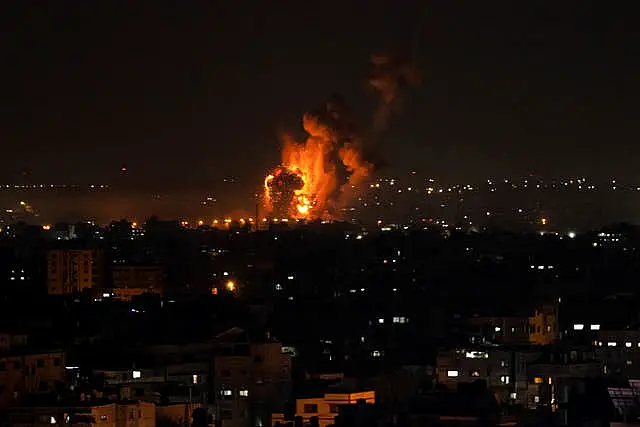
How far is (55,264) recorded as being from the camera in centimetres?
4856

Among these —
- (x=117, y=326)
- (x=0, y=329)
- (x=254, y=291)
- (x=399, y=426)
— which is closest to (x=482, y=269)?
(x=254, y=291)

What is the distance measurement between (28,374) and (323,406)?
3757mm

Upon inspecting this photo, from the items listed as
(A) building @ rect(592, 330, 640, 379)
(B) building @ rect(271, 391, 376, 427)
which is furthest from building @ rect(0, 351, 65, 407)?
(A) building @ rect(592, 330, 640, 379)

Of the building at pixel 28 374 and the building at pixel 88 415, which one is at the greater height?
the building at pixel 28 374

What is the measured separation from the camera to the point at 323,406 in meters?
21.7

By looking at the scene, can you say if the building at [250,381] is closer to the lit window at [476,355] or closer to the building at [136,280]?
the lit window at [476,355]

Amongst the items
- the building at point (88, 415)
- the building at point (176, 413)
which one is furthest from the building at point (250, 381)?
the building at point (88, 415)

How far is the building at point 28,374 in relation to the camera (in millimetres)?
23219

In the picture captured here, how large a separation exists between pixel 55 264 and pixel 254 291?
7.17m

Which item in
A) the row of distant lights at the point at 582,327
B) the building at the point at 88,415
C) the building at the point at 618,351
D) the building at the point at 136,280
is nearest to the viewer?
the building at the point at 88,415

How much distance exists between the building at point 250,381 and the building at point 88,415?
209 centimetres

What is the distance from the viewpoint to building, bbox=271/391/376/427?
21375 mm

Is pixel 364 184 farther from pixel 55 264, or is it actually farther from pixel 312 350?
pixel 312 350

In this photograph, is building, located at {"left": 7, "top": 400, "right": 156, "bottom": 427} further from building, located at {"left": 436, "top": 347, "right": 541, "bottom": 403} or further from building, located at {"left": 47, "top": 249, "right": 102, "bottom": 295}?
building, located at {"left": 47, "top": 249, "right": 102, "bottom": 295}
